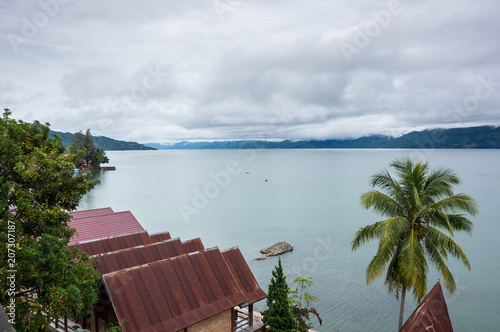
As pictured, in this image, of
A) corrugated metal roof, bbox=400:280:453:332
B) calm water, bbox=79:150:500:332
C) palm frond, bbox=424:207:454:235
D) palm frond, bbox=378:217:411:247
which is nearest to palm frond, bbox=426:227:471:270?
palm frond, bbox=424:207:454:235

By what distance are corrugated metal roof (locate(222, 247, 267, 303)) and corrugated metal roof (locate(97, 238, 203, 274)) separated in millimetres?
3726

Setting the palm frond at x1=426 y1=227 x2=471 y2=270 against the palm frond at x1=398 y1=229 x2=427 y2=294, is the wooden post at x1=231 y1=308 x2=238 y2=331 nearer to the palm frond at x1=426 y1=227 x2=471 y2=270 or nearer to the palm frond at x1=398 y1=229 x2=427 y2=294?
the palm frond at x1=398 y1=229 x2=427 y2=294

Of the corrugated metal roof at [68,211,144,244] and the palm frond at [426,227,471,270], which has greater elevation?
the palm frond at [426,227,471,270]

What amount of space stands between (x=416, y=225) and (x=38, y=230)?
1563 centimetres

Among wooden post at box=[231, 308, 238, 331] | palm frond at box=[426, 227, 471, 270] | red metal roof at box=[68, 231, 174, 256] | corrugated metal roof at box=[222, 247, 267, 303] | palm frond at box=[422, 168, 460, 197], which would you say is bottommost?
wooden post at box=[231, 308, 238, 331]

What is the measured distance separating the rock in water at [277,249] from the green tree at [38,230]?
29.6 meters

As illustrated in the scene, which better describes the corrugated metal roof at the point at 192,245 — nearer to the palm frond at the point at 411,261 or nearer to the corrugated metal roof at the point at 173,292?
the corrugated metal roof at the point at 173,292

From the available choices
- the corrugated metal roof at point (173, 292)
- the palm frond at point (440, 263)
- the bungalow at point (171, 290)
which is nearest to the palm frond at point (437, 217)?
the palm frond at point (440, 263)

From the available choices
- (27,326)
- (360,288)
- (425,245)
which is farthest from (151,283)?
(360,288)

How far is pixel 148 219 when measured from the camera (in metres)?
61.4

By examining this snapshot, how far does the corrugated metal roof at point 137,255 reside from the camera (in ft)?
55.8

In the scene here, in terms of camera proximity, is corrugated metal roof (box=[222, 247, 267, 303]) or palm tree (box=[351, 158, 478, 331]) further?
corrugated metal roof (box=[222, 247, 267, 303])

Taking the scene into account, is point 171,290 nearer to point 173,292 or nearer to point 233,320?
point 173,292

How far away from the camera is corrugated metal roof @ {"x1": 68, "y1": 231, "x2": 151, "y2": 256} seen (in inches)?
789
